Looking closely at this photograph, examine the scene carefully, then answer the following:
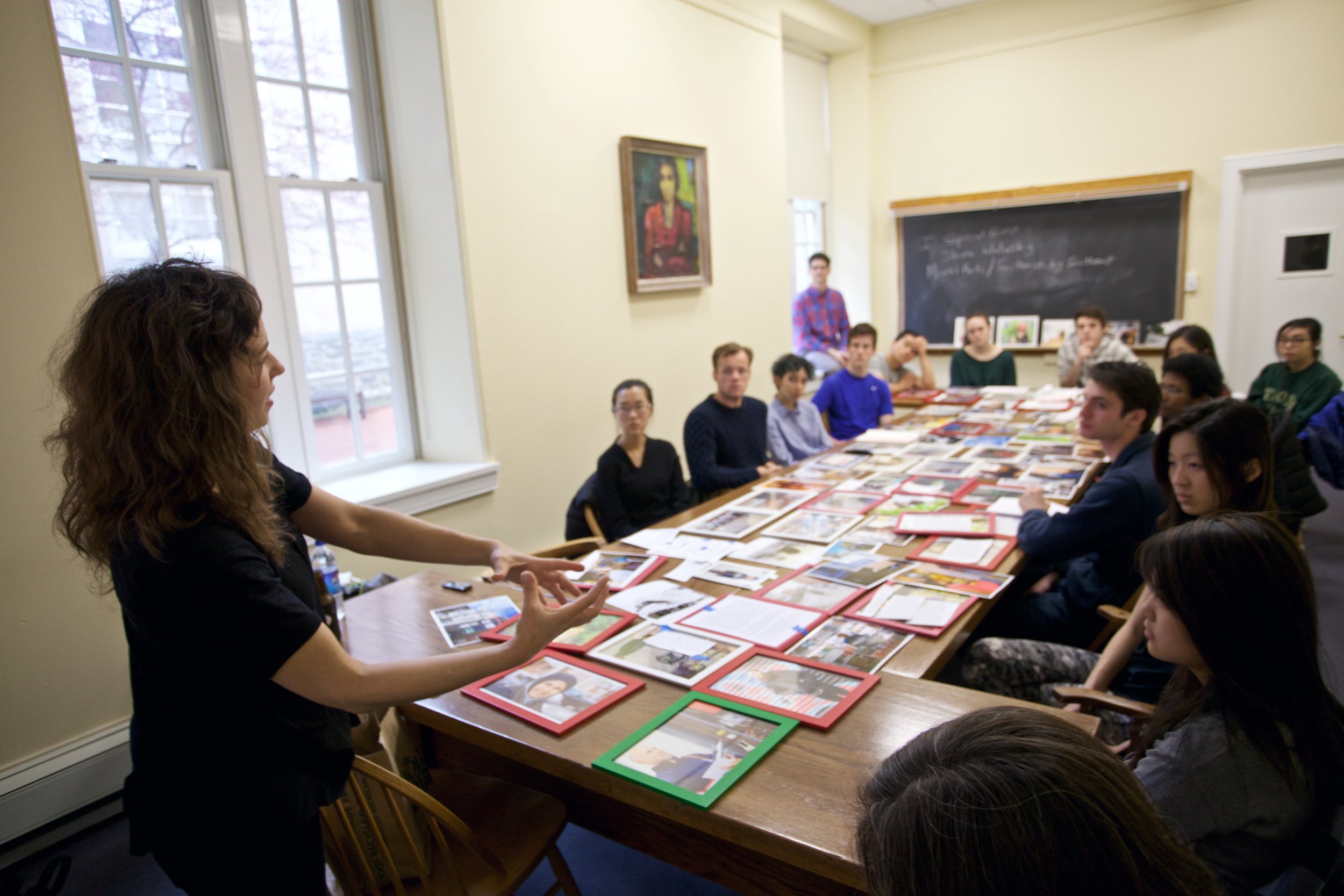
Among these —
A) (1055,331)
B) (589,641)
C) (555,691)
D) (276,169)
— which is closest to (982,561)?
(589,641)

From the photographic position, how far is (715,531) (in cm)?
271

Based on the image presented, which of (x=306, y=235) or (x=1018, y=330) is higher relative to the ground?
(x=306, y=235)

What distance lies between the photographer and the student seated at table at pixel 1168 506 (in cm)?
202

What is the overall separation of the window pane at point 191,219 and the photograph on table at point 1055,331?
6.21m

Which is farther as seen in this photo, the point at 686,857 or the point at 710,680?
the point at 710,680

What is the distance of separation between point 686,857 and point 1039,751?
3.60 ft

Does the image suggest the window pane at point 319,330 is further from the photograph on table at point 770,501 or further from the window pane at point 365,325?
the photograph on table at point 770,501

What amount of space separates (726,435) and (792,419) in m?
0.60

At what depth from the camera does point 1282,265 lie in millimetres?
6129

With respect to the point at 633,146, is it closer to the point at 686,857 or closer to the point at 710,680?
the point at 710,680

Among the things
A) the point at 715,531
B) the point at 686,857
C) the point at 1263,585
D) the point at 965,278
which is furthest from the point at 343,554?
the point at 965,278

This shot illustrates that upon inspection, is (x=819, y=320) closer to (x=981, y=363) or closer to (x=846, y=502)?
(x=981, y=363)

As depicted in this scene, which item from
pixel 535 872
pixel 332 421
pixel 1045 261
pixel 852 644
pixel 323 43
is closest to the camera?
pixel 852 644

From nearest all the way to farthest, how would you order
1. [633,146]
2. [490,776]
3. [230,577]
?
1. [230,577]
2. [490,776]
3. [633,146]
